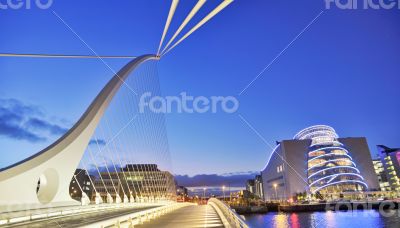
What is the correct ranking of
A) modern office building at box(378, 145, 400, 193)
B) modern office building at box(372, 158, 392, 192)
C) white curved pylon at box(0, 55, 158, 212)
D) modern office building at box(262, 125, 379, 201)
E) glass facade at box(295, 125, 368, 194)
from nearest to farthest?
white curved pylon at box(0, 55, 158, 212)
glass facade at box(295, 125, 368, 194)
modern office building at box(262, 125, 379, 201)
modern office building at box(378, 145, 400, 193)
modern office building at box(372, 158, 392, 192)

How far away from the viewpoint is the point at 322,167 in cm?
10219

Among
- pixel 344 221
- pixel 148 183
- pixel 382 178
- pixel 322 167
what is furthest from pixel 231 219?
pixel 382 178

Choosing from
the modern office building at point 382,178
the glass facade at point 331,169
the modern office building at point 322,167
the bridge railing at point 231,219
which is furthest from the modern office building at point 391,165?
the bridge railing at point 231,219

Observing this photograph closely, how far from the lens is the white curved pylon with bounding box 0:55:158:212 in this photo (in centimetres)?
1198

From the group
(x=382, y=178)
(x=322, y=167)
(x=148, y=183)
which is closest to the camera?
(x=148, y=183)

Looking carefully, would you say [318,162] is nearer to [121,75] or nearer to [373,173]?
[373,173]

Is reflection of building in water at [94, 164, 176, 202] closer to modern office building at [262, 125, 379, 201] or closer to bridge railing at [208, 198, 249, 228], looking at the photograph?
bridge railing at [208, 198, 249, 228]

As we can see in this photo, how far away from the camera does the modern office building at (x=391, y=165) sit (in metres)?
124

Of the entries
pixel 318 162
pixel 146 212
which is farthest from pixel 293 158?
pixel 146 212

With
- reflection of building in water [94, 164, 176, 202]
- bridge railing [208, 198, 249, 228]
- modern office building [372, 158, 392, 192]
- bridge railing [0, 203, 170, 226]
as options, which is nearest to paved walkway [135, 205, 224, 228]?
bridge railing [208, 198, 249, 228]

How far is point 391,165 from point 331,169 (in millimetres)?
44970

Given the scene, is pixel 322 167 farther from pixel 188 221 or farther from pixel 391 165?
pixel 188 221

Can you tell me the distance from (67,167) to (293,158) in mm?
100761

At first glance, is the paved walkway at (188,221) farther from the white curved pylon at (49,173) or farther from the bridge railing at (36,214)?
the white curved pylon at (49,173)
